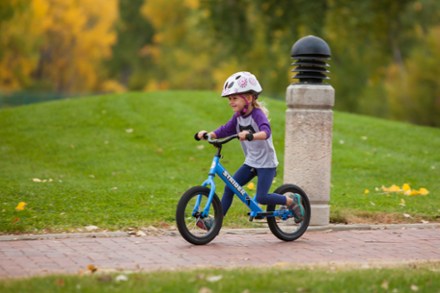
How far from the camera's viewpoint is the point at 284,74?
49.2 meters

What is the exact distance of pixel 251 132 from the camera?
7867 mm

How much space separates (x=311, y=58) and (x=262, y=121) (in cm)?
136

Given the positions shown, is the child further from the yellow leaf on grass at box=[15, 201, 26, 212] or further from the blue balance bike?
the yellow leaf on grass at box=[15, 201, 26, 212]

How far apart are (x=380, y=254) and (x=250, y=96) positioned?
1.91 m

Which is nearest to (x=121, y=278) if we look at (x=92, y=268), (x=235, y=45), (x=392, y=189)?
(x=92, y=268)

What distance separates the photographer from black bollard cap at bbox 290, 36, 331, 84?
892cm

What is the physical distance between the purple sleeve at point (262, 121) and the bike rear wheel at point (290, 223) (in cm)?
81

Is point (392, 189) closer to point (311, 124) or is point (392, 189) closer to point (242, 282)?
point (311, 124)

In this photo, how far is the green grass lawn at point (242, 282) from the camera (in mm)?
5809

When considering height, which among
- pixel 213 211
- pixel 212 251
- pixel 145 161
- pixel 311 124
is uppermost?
pixel 311 124

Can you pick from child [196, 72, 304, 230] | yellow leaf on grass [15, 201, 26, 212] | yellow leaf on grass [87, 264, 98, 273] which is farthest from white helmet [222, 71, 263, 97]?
yellow leaf on grass [15, 201, 26, 212]

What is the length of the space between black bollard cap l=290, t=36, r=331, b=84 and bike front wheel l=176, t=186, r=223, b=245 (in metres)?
1.87

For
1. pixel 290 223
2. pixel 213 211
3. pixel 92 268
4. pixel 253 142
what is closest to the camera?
pixel 92 268

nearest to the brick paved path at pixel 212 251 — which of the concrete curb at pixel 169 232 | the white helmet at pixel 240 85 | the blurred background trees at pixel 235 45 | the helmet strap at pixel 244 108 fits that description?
the concrete curb at pixel 169 232
